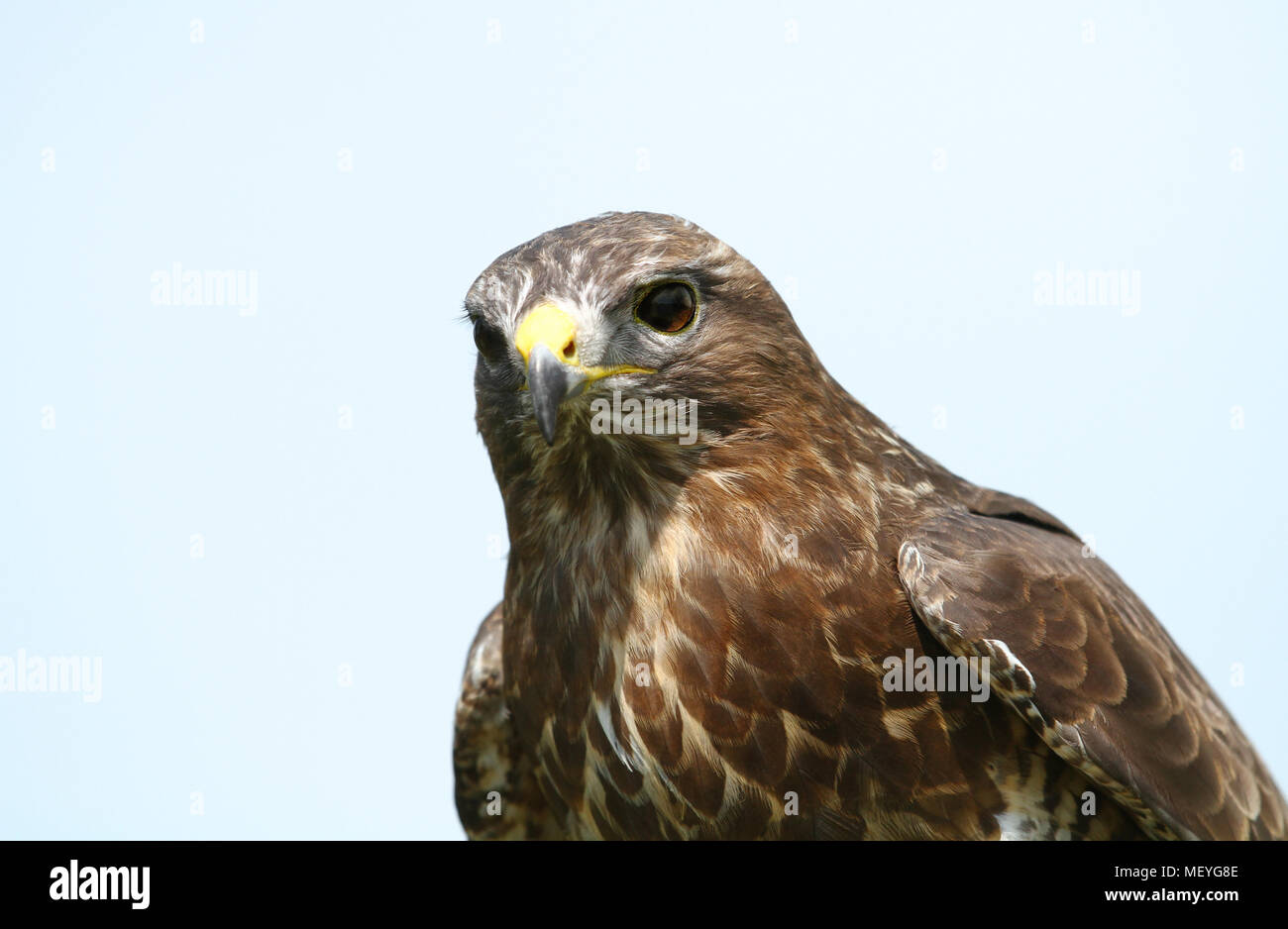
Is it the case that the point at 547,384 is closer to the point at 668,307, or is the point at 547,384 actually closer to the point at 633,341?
the point at 633,341

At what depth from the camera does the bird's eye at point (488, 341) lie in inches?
170

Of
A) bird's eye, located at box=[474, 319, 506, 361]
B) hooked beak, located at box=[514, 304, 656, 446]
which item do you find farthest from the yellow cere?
bird's eye, located at box=[474, 319, 506, 361]

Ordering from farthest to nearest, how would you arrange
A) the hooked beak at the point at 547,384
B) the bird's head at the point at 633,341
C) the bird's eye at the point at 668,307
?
1. the bird's eye at the point at 668,307
2. the bird's head at the point at 633,341
3. the hooked beak at the point at 547,384

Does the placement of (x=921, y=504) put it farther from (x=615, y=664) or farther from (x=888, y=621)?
(x=615, y=664)

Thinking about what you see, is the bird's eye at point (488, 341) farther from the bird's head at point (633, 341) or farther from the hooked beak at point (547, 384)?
the hooked beak at point (547, 384)

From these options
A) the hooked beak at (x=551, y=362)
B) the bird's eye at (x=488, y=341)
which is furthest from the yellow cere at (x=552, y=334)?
the bird's eye at (x=488, y=341)

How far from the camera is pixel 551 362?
3.94m

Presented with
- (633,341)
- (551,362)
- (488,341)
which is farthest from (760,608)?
(488,341)

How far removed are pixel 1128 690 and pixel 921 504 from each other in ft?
3.08

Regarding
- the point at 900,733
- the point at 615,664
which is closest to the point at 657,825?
the point at 615,664

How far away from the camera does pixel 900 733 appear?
4.16 m

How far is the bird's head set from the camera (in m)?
4.11

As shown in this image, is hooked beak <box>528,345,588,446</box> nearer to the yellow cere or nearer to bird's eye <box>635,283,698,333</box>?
the yellow cere

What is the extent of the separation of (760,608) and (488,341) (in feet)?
4.20
